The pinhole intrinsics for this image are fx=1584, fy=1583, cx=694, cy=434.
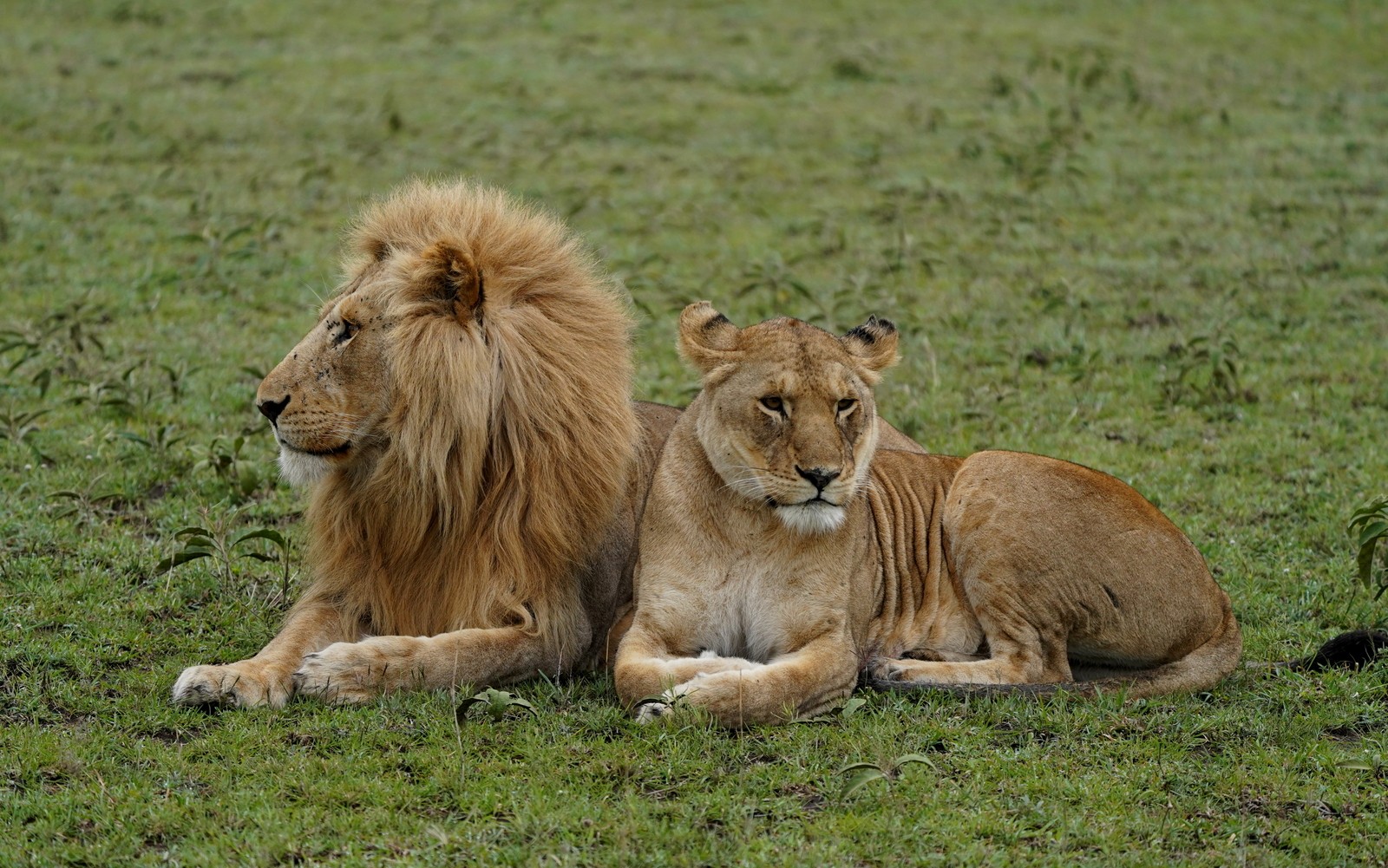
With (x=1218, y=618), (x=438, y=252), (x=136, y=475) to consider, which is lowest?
(x=136, y=475)

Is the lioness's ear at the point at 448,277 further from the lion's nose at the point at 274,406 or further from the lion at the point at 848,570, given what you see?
the lion at the point at 848,570

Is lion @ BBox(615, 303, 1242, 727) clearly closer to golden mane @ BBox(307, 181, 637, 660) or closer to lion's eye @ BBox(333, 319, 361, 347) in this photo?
golden mane @ BBox(307, 181, 637, 660)

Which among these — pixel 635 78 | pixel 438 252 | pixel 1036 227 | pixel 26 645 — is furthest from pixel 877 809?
pixel 635 78

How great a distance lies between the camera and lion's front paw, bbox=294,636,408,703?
4.94m

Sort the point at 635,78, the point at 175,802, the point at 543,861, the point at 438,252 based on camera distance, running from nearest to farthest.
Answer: the point at 543,861 < the point at 175,802 < the point at 438,252 < the point at 635,78

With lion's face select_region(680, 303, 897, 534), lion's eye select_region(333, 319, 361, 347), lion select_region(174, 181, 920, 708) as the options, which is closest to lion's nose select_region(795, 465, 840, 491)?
lion's face select_region(680, 303, 897, 534)

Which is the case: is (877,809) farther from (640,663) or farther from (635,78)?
(635,78)

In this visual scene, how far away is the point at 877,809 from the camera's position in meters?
4.27

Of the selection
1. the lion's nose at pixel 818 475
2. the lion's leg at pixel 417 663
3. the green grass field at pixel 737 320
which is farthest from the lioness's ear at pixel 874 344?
the lion's leg at pixel 417 663

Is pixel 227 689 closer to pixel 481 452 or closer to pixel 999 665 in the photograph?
pixel 481 452

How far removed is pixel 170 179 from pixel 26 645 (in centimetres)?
877

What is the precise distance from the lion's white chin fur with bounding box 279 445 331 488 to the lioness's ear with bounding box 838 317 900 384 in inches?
69.6

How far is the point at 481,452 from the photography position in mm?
5270

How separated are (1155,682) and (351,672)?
8.57ft
